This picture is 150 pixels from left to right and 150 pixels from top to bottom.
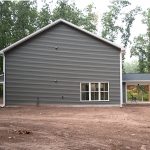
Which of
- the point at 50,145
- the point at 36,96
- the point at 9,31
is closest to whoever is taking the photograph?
the point at 50,145

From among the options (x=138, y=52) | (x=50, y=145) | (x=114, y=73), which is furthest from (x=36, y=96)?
(x=138, y=52)

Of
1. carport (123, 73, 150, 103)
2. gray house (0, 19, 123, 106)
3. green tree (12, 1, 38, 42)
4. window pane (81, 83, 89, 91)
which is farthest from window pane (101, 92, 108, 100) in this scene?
green tree (12, 1, 38, 42)

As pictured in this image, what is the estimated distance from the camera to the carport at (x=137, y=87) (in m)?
36.9

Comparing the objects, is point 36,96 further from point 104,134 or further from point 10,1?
point 10,1

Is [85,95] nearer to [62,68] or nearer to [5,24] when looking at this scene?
[62,68]

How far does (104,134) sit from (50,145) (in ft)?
12.0

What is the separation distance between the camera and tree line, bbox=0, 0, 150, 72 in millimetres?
54534

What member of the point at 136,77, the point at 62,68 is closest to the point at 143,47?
the point at 136,77

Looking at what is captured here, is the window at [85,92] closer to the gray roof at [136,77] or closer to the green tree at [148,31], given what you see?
the gray roof at [136,77]

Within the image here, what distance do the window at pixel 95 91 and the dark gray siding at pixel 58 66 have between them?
1.35ft

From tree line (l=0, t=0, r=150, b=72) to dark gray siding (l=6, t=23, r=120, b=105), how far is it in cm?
2323

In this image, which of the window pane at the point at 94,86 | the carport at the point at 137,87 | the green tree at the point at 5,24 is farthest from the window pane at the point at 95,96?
the green tree at the point at 5,24

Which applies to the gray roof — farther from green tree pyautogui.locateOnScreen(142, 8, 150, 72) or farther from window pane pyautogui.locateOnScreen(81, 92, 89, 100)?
green tree pyautogui.locateOnScreen(142, 8, 150, 72)

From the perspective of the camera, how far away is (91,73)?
30438 millimetres
